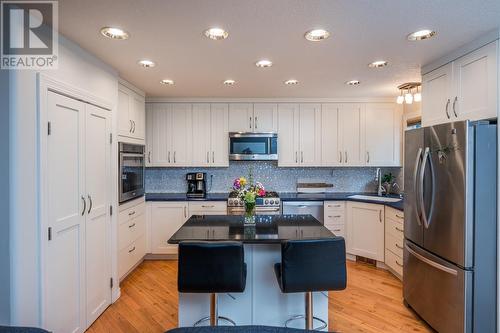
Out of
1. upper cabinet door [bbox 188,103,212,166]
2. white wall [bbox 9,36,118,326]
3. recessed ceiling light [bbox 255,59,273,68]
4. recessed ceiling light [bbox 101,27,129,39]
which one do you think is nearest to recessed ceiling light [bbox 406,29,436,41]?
recessed ceiling light [bbox 255,59,273,68]

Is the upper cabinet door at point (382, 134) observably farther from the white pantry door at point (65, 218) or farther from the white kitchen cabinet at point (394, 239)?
the white pantry door at point (65, 218)

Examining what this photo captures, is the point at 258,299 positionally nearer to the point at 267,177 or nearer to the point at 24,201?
the point at 24,201

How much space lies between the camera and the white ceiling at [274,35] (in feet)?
5.81

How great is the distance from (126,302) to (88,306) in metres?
0.52

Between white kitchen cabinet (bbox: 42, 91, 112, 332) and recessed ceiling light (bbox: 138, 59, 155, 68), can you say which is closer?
white kitchen cabinet (bbox: 42, 91, 112, 332)

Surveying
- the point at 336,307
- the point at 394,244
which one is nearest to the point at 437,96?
the point at 394,244

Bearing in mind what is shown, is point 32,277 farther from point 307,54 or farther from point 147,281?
point 307,54

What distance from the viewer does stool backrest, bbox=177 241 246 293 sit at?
1.86 m

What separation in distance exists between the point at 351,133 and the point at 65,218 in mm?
3869

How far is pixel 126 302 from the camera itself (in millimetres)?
3008

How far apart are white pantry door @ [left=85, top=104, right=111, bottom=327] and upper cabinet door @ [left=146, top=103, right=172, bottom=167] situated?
1.57m

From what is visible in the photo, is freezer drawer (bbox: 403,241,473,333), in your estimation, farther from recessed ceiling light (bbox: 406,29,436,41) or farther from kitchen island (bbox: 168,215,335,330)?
recessed ceiling light (bbox: 406,29,436,41)

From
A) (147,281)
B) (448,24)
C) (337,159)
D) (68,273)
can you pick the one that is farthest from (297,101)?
(68,273)

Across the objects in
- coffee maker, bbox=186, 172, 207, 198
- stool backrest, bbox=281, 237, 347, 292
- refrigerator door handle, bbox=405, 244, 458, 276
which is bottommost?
refrigerator door handle, bbox=405, 244, 458, 276
